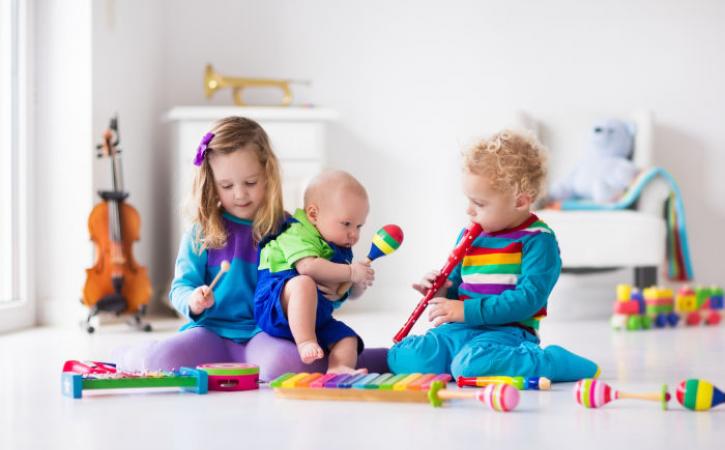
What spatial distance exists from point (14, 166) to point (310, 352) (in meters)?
2.05

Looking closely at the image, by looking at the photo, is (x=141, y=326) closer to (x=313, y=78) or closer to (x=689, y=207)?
(x=313, y=78)

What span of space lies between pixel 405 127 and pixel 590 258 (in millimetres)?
1196

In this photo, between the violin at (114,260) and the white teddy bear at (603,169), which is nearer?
the violin at (114,260)

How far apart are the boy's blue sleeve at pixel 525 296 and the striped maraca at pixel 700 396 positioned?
451mm

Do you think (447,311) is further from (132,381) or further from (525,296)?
(132,381)

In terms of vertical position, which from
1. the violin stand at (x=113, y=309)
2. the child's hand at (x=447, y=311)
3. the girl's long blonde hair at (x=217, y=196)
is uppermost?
the girl's long blonde hair at (x=217, y=196)

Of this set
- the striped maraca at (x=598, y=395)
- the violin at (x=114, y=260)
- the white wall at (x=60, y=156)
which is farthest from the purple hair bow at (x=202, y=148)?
the white wall at (x=60, y=156)

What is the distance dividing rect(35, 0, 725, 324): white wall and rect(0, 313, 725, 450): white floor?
7.83 ft

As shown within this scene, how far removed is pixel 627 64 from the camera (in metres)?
4.48

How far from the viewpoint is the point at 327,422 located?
1.53m

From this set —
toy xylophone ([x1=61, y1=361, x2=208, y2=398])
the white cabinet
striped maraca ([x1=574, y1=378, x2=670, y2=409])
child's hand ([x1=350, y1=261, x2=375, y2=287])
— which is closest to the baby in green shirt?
child's hand ([x1=350, y1=261, x2=375, y2=287])

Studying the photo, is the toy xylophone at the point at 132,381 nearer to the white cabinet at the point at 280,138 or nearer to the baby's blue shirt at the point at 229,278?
the baby's blue shirt at the point at 229,278

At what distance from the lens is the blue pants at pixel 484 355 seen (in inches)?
75.6

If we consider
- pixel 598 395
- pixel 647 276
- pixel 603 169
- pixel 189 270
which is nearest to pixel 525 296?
pixel 598 395
